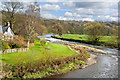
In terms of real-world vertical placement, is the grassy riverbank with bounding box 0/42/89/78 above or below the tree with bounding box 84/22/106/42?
below

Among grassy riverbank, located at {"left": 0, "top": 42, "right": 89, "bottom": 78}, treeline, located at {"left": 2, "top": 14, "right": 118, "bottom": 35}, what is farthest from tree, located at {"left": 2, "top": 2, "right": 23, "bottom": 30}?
grassy riverbank, located at {"left": 0, "top": 42, "right": 89, "bottom": 78}

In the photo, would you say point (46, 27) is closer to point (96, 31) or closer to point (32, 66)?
point (96, 31)

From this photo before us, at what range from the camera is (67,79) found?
39.1 feet

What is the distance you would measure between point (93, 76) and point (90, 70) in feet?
5.70

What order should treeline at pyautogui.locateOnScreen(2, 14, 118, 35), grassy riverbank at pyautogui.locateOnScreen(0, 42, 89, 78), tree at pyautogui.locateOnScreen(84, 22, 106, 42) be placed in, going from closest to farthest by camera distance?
grassy riverbank at pyautogui.locateOnScreen(0, 42, 89, 78) < treeline at pyautogui.locateOnScreen(2, 14, 118, 35) < tree at pyautogui.locateOnScreen(84, 22, 106, 42)

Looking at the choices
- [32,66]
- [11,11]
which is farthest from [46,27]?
[32,66]

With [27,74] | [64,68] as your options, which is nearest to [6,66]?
[27,74]

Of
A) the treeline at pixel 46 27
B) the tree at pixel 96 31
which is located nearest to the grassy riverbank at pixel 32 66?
the treeline at pixel 46 27

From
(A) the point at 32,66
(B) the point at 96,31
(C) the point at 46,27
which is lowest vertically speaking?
(A) the point at 32,66

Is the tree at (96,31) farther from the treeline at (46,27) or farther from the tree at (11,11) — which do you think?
the tree at (11,11)

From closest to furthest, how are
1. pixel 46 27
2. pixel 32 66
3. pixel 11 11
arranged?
1. pixel 32 66
2. pixel 11 11
3. pixel 46 27

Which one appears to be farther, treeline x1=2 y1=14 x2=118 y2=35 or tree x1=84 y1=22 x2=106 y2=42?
tree x1=84 y1=22 x2=106 y2=42

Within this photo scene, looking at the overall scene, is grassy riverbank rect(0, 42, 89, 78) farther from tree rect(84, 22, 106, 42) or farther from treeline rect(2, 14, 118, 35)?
tree rect(84, 22, 106, 42)

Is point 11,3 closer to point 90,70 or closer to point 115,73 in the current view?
point 90,70
